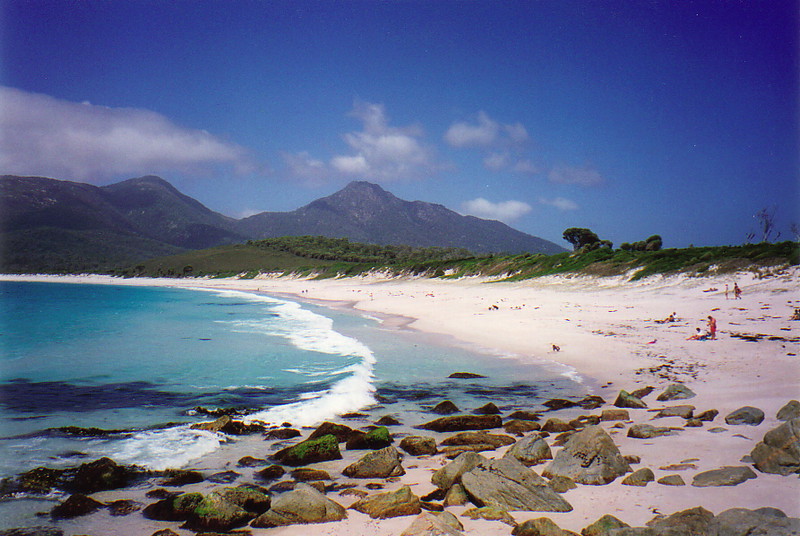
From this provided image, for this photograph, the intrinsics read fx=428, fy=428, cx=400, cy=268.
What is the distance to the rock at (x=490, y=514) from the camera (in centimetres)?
480

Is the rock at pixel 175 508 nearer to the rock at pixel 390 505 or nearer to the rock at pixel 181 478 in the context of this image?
the rock at pixel 181 478

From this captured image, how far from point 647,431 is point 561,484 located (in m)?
2.95

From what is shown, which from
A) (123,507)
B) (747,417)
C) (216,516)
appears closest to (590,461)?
(747,417)

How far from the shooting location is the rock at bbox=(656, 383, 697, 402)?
10.0 m


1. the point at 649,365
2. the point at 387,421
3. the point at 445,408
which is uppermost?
the point at 649,365

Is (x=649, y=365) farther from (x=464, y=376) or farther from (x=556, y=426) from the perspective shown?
(x=556, y=426)

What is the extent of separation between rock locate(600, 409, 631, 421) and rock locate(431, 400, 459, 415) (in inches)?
126

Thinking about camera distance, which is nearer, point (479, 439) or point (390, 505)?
point (390, 505)

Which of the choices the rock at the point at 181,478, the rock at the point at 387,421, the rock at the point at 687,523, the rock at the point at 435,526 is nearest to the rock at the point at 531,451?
the rock at the point at 435,526

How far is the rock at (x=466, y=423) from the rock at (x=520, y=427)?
0.82 feet

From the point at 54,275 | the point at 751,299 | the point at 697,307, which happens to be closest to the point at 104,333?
the point at 697,307

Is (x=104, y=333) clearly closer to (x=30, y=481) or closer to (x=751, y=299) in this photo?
(x=30, y=481)

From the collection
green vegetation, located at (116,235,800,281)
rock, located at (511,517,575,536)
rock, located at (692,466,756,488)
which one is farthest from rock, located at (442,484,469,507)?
green vegetation, located at (116,235,800,281)

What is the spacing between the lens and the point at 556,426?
8.55 metres
